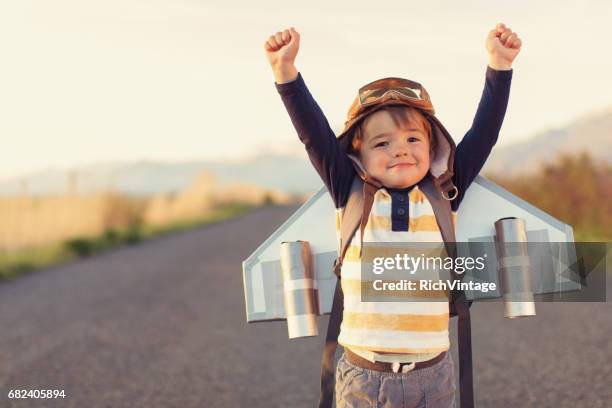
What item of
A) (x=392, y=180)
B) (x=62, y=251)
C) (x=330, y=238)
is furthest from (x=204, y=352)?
(x=62, y=251)

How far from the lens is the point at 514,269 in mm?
2340

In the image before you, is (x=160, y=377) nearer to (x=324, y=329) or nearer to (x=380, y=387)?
(x=324, y=329)

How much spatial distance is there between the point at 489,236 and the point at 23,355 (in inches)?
167

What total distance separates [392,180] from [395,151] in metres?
0.09

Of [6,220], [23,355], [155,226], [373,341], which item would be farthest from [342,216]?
[155,226]

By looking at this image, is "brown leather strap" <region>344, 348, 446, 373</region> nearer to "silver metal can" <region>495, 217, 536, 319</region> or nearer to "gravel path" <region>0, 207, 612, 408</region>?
"silver metal can" <region>495, 217, 536, 319</region>

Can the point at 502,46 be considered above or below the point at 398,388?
above

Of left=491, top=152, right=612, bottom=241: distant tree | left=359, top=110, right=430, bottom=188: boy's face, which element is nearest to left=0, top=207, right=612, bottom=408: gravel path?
left=359, top=110, right=430, bottom=188: boy's face

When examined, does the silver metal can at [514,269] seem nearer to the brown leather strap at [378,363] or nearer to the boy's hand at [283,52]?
the brown leather strap at [378,363]

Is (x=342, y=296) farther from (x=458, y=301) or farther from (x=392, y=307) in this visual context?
(x=458, y=301)

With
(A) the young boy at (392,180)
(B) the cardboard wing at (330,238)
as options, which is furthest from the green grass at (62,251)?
(A) the young boy at (392,180)

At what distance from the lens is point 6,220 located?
1305 centimetres

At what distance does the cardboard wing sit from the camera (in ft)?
7.97

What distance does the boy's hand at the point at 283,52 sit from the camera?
2242 millimetres
